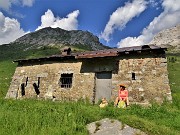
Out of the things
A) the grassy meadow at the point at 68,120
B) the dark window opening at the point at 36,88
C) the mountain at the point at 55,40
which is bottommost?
the grassy meadow at the point at 68,120

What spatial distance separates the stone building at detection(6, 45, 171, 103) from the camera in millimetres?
17016

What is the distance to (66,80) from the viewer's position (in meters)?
20.3

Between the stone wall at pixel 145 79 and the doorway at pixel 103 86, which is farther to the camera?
the doorway at pixel 103 86

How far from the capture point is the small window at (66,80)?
66.1 ft

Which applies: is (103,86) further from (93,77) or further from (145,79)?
(145,79)

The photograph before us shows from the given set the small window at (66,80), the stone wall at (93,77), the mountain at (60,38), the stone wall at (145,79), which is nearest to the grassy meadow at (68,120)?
the stone wall at (145,79)

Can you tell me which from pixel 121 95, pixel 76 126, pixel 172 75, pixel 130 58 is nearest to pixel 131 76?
pixel 130 58

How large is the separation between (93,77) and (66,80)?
2445 millimetres

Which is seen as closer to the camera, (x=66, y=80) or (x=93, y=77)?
(x=93, y=77)

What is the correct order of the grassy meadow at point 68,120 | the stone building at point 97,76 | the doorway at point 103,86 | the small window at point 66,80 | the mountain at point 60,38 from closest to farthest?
the grassy meadow at point 68,120, the stone building at point 97,76, the doorway at point 103,86, the small window at point 66,80, the mountain at point 60,38

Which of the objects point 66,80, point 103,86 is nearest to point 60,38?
point 66,80

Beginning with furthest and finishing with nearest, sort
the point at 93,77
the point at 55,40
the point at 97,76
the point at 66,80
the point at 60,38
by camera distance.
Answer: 1. the point at 60,38
2. the point at 55,40
3. the point at 66,80
4. the point at 97,76
5. the point at 93,77

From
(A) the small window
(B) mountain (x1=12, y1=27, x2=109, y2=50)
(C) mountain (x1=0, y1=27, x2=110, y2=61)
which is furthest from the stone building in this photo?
(B) mountain (x1=12, y1=27, x2=109, y2=50)

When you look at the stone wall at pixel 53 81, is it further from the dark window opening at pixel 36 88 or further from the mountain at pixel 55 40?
the mountain at pixel 55 40
